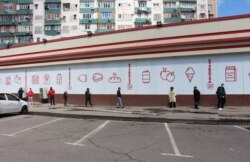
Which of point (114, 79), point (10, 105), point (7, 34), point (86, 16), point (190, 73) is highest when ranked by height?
point (86, 16)

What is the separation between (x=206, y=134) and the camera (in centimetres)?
1284

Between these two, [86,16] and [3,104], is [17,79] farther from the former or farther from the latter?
[86,16]

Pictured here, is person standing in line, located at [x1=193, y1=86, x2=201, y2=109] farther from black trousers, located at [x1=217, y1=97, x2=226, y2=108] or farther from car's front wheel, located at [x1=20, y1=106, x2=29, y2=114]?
car's front wheel, located at [x1=20, y1=106, x2=29, y2=114]

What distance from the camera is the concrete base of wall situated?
21.1 metres

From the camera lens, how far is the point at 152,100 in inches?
930

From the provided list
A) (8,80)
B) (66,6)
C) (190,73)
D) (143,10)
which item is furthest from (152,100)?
(66,6)

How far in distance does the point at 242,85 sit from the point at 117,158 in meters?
14.6

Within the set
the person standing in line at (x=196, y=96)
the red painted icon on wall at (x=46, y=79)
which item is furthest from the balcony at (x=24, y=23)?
the person standing in line at (x=196, y=96)

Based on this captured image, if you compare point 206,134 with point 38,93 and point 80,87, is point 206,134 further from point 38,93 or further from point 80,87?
point 38,93

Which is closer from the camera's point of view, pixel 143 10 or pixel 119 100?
pixel 119 100

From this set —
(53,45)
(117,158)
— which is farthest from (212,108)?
(53,45)

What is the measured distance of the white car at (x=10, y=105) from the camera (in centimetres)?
2042

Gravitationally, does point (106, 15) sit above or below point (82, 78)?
above

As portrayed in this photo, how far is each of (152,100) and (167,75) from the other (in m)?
2.12
